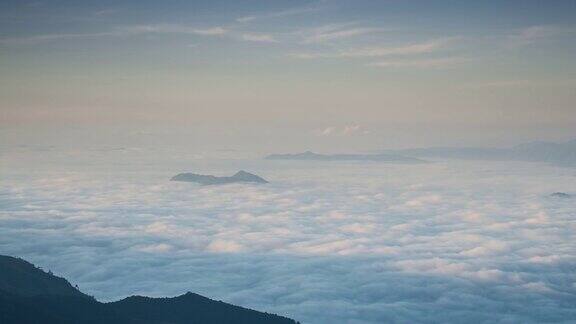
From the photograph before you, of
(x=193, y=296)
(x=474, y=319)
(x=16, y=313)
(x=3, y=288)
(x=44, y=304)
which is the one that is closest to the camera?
(x=16, y=313)

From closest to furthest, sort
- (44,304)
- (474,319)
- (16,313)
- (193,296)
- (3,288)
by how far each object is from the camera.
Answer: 1. (16,313)
2. (44,304)
3. (3,288)
4. (193,296)
5. (474,319)

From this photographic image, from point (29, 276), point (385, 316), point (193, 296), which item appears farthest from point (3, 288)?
point (385, 316)

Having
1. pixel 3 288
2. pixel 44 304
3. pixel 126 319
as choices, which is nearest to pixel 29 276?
pixel 3 288

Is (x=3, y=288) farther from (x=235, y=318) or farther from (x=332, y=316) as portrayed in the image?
(x=332, y=316)

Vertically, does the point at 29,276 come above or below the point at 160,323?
above

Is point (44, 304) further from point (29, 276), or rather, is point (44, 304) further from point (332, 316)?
point (332, 316)

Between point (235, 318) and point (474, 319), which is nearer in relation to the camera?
point (235, 318)
